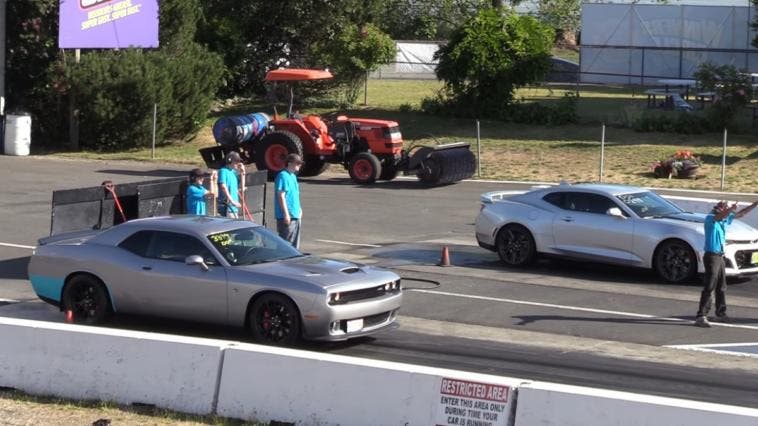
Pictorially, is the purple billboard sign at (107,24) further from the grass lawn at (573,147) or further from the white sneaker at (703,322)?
the white sneaker at (703,322)

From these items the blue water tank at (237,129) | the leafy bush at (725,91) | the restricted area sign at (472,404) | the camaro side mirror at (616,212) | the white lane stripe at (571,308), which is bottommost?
the white lane stripe at (571,308)

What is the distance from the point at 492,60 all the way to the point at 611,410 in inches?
1198

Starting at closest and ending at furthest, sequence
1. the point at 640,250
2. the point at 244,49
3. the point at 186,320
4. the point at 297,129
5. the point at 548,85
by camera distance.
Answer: the point at 186,320 → the point at 640,250 → the point at 297,129 → the point at 244,49 → the point at 548,85

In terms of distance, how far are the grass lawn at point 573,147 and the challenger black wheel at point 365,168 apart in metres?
3.70

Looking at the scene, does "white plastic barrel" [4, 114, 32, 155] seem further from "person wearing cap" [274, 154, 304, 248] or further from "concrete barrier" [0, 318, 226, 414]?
"concrete barrier" [0, 318, 226, 414]

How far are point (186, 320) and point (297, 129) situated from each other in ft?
51.1

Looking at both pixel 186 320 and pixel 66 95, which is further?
pixel 66 95

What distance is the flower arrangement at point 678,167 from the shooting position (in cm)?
2978

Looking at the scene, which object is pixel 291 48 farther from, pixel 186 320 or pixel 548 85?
pixel 186 320

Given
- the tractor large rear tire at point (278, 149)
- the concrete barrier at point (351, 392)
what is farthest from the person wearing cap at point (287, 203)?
the tractor large rear tire at point (278, 149)

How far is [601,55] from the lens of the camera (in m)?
56.6

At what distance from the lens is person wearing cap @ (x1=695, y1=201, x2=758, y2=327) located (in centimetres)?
A: 1412

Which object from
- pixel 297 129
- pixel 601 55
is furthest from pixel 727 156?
pixel 601 55

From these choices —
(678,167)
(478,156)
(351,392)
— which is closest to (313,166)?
(478,156)
